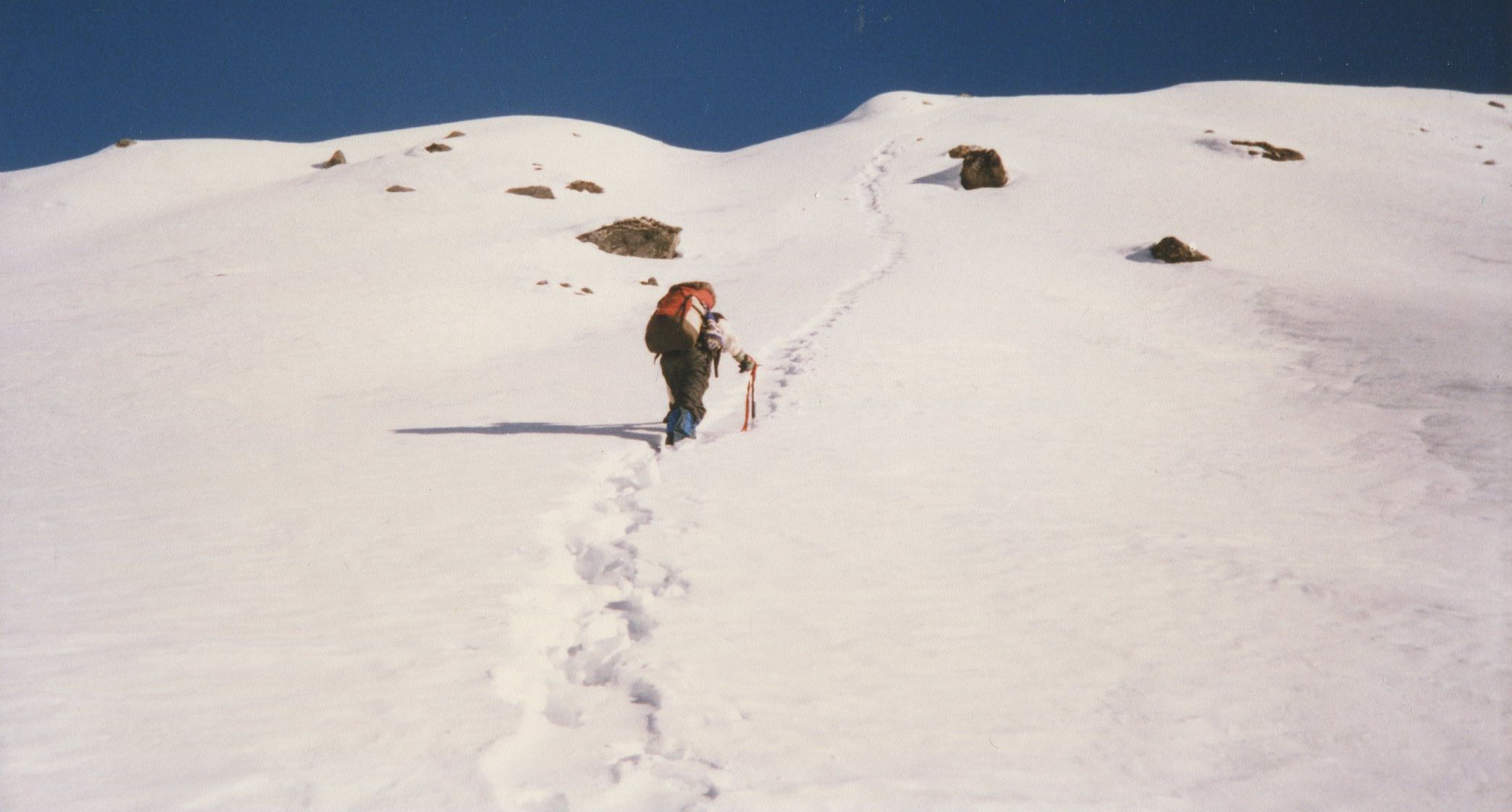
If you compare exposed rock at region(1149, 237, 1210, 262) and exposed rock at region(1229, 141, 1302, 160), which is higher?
exposed rock at region(1229, 141, 1302, 160)

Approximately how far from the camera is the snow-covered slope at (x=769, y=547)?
3439 mm

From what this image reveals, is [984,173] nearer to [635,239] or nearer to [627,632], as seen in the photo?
[635,239]

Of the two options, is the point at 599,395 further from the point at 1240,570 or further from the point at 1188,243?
the point at 1188,243

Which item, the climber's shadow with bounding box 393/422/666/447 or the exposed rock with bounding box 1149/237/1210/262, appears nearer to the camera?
the climber's shadow with bounding box 393/422/666/447

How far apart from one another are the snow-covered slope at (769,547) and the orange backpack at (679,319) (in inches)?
41.0

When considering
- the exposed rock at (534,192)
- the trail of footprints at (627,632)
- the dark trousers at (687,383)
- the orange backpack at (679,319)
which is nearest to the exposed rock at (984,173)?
the exposed rock at (534,192)

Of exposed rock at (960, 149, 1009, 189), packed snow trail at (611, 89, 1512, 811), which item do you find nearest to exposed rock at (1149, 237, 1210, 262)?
packed snow trail at (611, 89, 1512, 811)

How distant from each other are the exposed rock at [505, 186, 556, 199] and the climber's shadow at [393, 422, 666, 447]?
22.4 metres

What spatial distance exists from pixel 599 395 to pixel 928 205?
21.9 meters

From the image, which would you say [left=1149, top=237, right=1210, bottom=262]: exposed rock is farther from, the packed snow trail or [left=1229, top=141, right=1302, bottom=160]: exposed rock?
[left=1229, top=141, right=1302, bottom=160]: exposed rock

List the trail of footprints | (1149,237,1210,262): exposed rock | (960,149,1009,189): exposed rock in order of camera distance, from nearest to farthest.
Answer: the trail of footprints
(1149,237,1210,262): exposed rock
(960,149,1009,189): exposed rock

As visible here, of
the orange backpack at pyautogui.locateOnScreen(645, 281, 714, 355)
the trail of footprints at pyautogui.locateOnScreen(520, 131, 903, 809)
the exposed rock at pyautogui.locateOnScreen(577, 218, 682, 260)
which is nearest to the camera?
the trail of footprints at pyautogui.locateOnScreen(520, 131, 903, 809)

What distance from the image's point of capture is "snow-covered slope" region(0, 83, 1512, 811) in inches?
135

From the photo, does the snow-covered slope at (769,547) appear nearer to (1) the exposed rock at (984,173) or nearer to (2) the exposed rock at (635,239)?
(2) the exposed rock at (635,239)
